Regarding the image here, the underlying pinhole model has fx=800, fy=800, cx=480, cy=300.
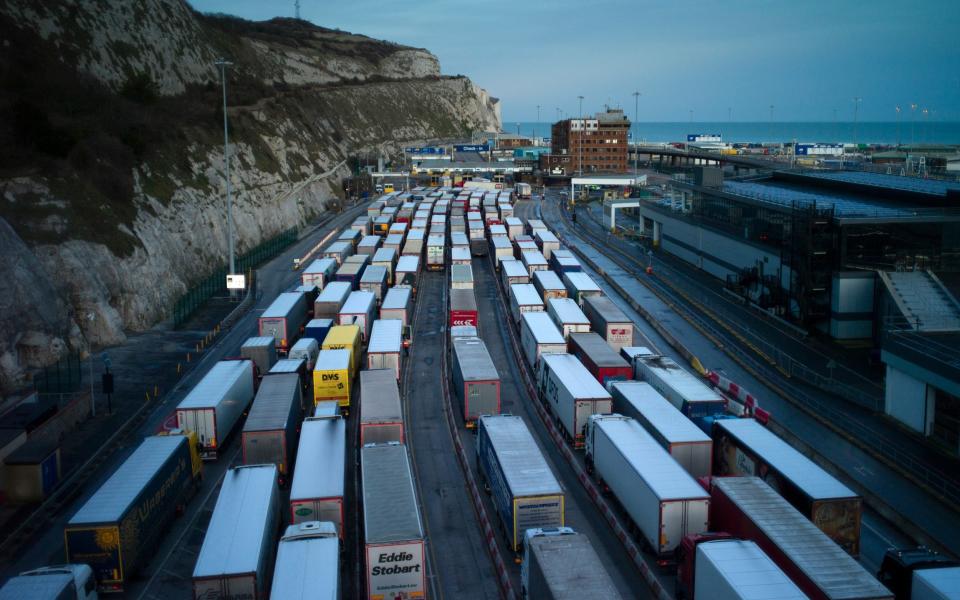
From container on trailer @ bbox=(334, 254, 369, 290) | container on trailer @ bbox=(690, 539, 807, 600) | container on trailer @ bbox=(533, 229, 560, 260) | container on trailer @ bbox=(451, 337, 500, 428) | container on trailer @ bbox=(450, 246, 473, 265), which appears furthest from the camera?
container on trailer @ bbox=(533, 229, 560, 260)

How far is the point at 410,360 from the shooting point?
44.3m

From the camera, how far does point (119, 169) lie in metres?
58.3

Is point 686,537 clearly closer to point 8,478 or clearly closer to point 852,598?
point 852,598

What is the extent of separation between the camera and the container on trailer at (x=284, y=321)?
→ 4381 cm

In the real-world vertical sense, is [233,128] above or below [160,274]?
above

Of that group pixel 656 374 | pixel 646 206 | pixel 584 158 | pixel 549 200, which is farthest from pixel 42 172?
pixel 584 158

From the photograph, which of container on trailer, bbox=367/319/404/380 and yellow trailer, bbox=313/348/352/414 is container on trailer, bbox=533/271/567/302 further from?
yellow trailer, bbox=313/348/352/414

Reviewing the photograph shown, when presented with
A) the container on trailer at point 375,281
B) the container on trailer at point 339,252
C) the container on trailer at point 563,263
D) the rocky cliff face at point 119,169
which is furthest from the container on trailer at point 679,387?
the container on trailer at point 339,252

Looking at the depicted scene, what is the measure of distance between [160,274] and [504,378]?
1065 inches

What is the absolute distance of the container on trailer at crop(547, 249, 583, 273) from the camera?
58.0m

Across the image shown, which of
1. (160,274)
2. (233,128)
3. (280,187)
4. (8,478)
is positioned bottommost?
(8,478)

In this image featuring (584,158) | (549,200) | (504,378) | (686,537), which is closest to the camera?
(686,537)

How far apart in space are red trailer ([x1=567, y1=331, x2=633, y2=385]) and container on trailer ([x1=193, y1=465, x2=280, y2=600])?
15795 millimetres

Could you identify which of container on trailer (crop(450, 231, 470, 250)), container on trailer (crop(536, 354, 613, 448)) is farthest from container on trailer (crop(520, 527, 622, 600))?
container on trailer (crop(450, 231, 470, 250))
